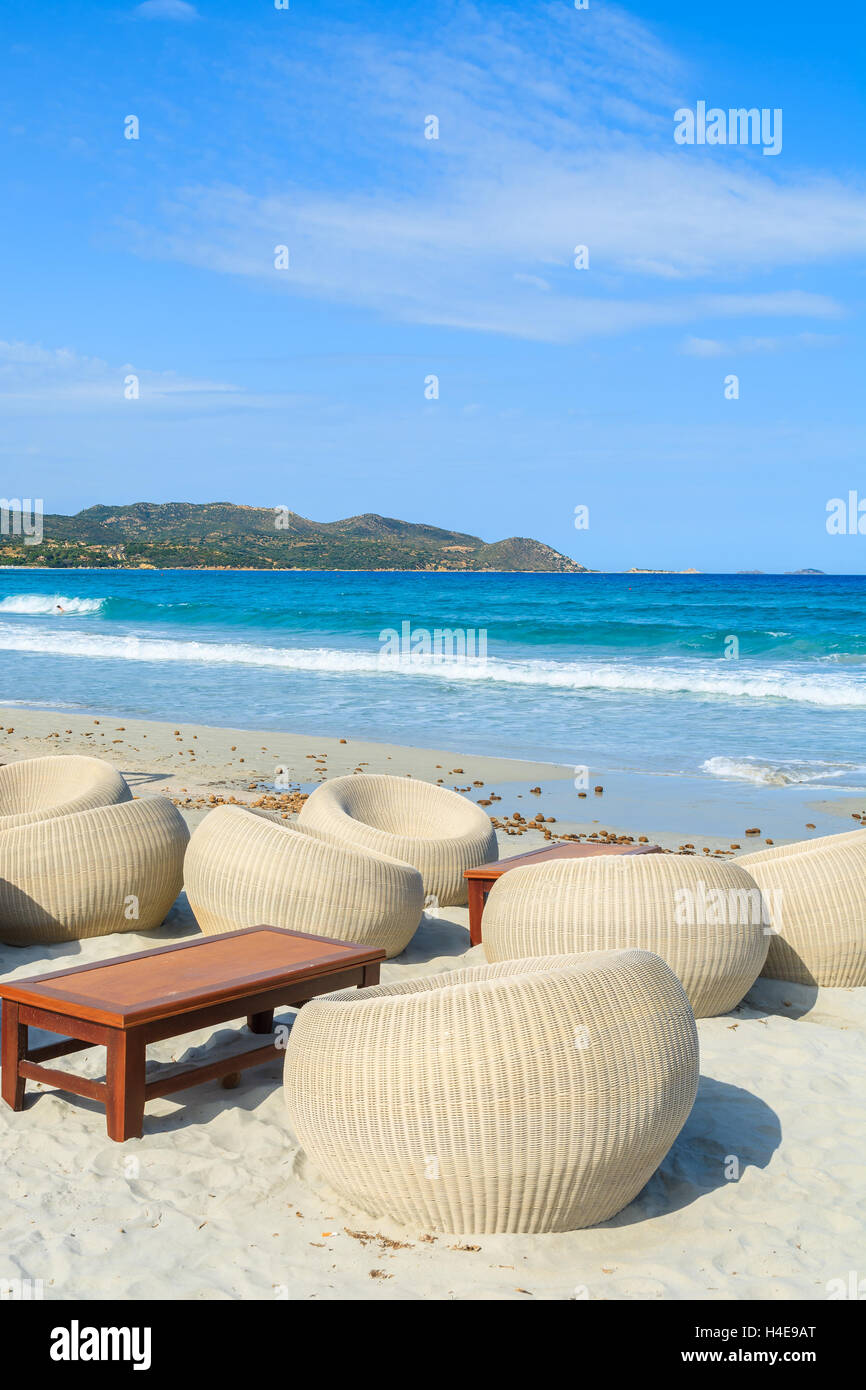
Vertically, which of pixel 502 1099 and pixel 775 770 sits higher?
pixel 502 1099

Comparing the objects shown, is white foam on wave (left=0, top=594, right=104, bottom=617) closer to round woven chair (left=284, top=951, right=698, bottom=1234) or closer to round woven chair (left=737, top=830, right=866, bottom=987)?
round woven chair (left=737, top=830, right=866, bottom=987)

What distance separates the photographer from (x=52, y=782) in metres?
7.91

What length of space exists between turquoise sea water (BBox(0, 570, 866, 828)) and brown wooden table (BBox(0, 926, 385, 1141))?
8.35 meters

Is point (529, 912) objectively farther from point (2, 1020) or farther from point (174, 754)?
point (174, 754)

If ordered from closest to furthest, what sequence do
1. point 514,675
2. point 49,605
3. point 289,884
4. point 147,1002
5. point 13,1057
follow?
1. point 147,1002
2. point 13,1057
3. point 289,884
4. point 514,675
5. point 49,605

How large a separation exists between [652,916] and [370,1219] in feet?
7.29

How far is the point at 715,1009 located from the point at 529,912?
3.42 feet

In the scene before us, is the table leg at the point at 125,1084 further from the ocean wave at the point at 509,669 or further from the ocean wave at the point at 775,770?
the ocean wave at the point at 509,669

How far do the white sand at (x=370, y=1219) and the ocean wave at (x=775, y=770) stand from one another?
7.52 meters

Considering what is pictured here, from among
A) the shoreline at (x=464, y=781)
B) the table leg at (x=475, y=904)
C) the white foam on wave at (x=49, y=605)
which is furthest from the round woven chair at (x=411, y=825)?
the white foam on wave at (x=49, y=605)

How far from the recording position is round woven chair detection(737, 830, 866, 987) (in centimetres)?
610

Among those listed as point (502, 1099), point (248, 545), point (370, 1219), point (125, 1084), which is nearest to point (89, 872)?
point (125, 1084)

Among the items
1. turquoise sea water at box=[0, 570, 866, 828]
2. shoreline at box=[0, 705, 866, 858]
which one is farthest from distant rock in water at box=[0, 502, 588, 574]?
shoreline at box=[0, 705, 866, 858]

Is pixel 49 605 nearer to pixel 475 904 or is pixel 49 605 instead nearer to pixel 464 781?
pixel 464 781
